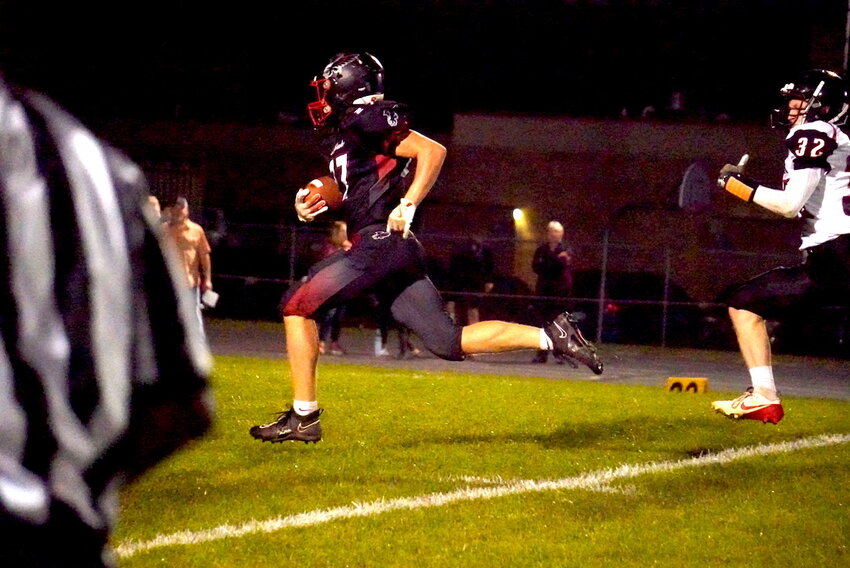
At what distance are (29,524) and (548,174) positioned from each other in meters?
24.4

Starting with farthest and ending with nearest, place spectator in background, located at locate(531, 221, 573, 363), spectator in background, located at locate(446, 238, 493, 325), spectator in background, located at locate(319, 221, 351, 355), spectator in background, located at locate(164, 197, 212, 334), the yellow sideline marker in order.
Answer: spectator in background, located at locate(446, 238, 493, 325) < spectator in background, located at locate(531, 221, 573, 363) < spectator in background, located at locate(319, 221, 351, 355) < spectator in background, located at locate(164, 197, 212, 334) < the yellow sideline marker

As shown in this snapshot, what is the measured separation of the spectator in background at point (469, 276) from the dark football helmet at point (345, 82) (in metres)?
14.2

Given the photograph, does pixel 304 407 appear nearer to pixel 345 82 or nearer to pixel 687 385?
pixel 345 82

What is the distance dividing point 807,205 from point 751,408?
1208 mm

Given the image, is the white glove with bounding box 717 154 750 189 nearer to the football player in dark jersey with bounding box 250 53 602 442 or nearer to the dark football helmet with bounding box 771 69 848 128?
the dark football helmet with bounding box 771 69 848 128

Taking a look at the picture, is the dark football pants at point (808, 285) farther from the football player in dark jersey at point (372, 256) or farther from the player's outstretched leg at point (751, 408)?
the football player in dark jersey at point (372, 256)

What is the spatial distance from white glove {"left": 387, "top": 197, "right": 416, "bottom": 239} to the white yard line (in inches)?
54.1

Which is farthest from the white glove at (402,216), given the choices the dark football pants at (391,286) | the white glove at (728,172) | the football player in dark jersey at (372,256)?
the white glove at (728,172)

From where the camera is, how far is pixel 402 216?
21.6 feet

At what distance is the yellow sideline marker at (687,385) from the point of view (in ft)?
40.6

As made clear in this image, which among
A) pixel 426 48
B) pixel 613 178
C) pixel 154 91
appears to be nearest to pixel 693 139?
pixel 613 178

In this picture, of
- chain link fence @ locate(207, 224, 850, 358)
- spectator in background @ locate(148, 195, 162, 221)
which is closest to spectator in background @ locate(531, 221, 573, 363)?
chain link fence @ locate(207, 224, 850, 358)

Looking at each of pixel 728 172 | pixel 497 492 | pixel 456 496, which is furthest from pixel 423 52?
pixel 456 496

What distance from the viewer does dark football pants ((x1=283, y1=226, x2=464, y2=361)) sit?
6910 mm
